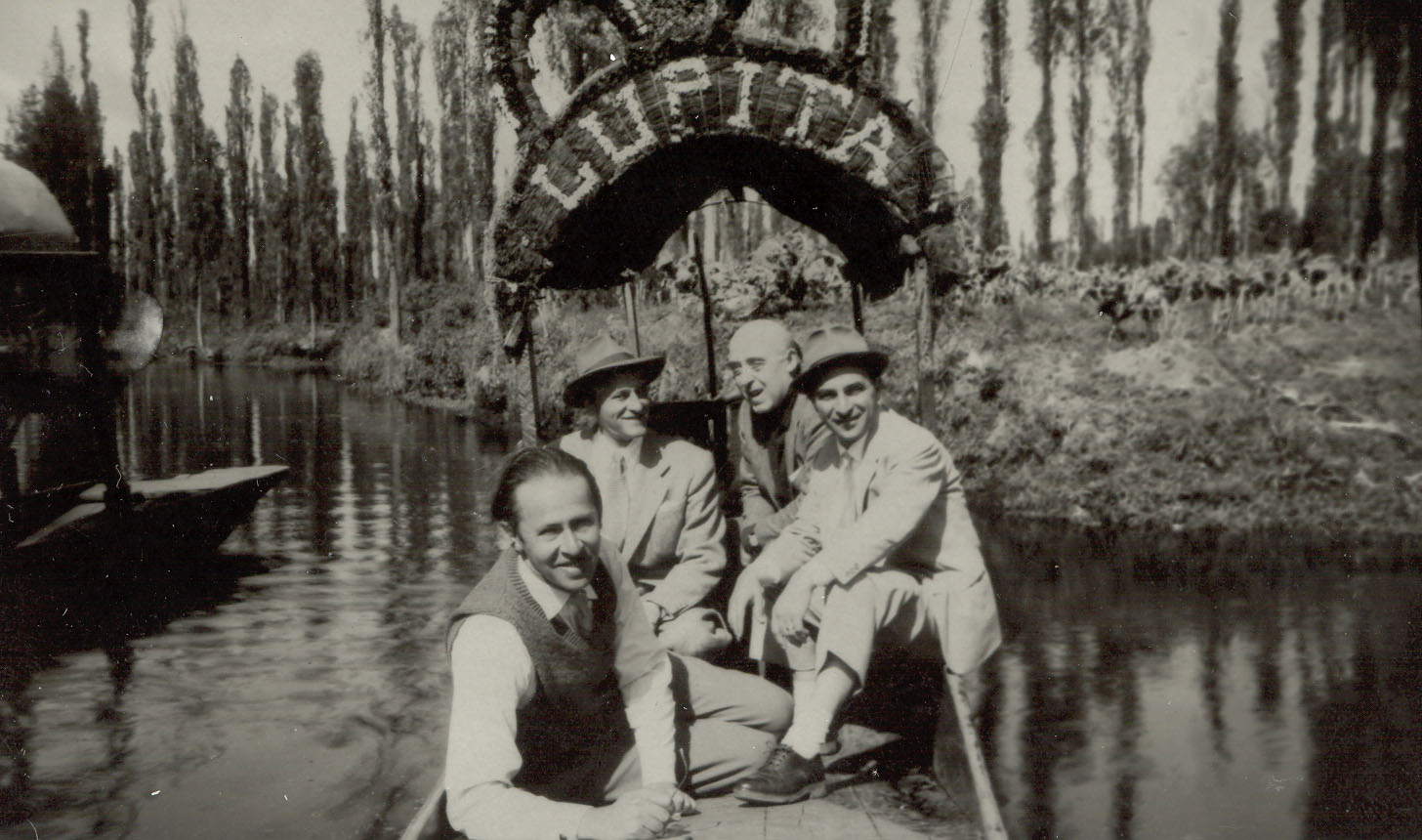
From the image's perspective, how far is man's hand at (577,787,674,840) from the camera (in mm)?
2246

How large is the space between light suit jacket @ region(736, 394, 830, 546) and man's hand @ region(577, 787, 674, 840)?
6.52 ft

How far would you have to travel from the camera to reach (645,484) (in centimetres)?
409

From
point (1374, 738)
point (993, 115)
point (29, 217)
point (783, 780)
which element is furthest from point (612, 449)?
point (993, 115)

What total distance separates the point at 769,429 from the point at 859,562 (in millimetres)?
1386

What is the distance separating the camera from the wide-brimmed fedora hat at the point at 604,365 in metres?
4.02

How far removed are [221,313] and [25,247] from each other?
135ft

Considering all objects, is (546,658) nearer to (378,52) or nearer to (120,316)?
(120,316)

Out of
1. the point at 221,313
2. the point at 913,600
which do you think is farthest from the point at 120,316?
the point at 221,313

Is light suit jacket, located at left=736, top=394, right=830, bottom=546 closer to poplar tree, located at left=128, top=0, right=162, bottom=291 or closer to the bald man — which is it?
the bald man

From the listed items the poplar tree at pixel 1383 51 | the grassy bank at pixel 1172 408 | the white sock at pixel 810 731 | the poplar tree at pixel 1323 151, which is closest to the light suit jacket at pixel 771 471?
the white sock at pixel 810 731

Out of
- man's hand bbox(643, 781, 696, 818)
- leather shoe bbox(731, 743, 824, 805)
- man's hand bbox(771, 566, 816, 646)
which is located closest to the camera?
man's hand bbox(643, 781, 696, 818)

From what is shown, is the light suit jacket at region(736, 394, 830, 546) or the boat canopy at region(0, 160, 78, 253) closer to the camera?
the light suit jacket at region(736, 394, 830, 546)

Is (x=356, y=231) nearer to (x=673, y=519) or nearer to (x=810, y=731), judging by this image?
(x=673, y=519)

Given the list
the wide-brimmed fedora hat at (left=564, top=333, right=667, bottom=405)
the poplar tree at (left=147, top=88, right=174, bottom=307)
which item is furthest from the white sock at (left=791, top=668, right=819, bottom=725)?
the poplar tree at (left=147, top=88, right=174, bottom=307)
